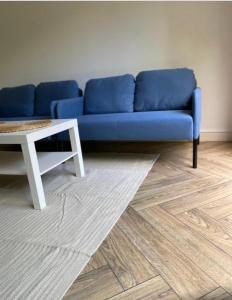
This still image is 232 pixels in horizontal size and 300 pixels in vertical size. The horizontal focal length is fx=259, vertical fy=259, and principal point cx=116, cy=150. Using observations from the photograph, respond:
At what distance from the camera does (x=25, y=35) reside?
10.6ft

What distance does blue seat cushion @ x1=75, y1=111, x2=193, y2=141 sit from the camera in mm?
1962

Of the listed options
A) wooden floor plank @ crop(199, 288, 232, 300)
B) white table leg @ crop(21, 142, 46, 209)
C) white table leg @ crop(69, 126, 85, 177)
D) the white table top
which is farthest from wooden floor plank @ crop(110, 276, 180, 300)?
white table leg @ crop(69, 126, 85, 177)

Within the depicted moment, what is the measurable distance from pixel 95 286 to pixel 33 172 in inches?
29.6

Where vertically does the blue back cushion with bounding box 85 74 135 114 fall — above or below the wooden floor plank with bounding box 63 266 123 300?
above

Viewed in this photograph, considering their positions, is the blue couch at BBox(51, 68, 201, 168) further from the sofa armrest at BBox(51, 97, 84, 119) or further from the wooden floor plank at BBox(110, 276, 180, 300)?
the wooden floor plank at BBox(110, 276, 180, 300)

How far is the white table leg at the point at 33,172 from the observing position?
1.43 m

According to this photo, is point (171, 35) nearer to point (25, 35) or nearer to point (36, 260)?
point (25, 35)

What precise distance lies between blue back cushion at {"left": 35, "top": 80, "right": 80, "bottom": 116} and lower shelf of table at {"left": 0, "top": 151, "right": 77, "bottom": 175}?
1144 millimetres

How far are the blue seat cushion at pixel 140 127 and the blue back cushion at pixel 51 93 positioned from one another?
2.40ft

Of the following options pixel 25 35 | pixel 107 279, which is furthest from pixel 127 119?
pixel 25 35

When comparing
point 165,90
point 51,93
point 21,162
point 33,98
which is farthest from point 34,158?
point 33,98

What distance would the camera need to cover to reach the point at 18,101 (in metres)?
3.10

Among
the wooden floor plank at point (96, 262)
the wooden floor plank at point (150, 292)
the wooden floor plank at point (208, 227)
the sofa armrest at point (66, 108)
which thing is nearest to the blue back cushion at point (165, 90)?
the sofa armrest at point (66, 108)

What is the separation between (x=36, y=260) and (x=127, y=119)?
1.33 m
